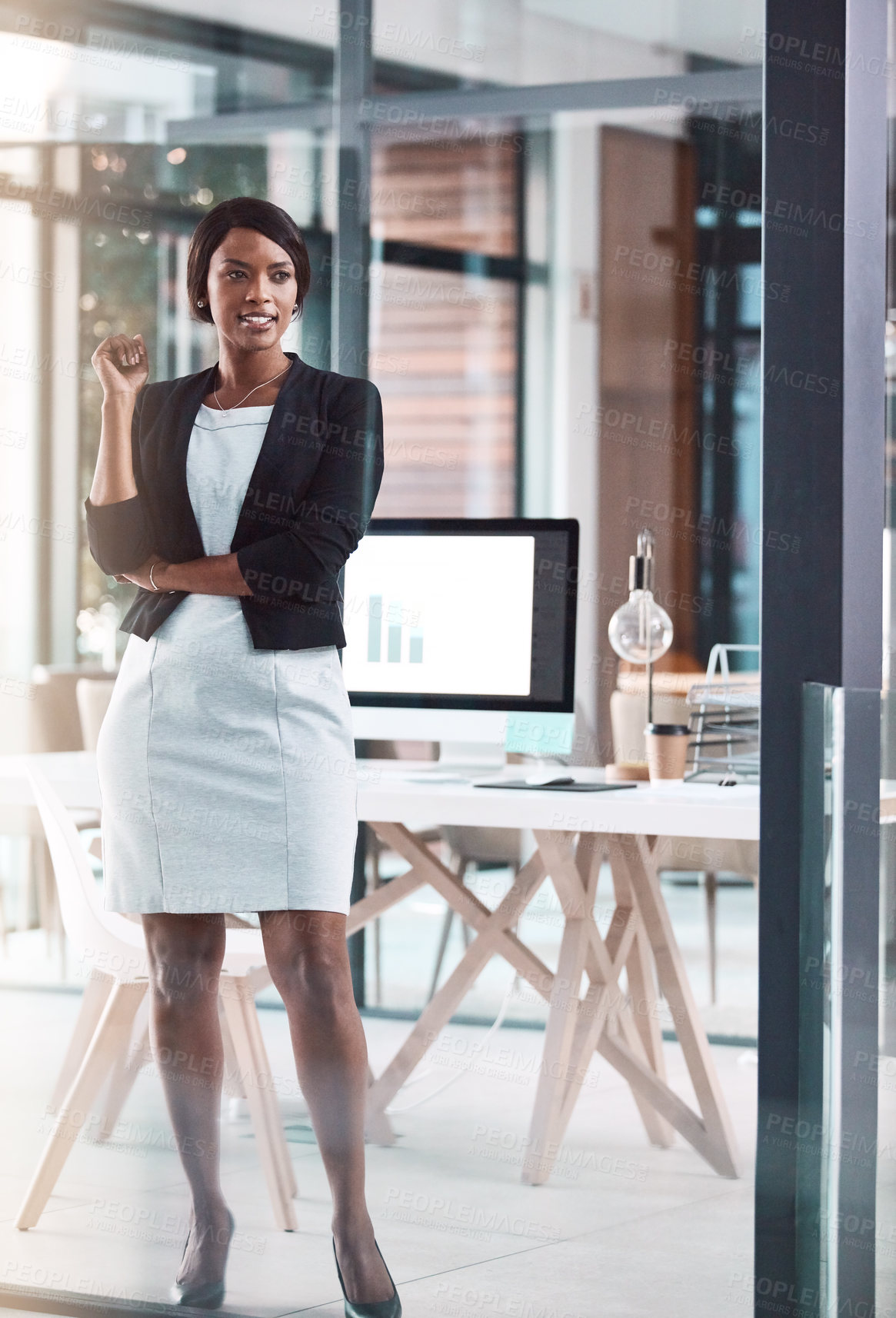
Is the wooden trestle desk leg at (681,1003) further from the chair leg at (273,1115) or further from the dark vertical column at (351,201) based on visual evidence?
the dark vertical column at (351,201)

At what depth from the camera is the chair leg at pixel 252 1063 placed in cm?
300

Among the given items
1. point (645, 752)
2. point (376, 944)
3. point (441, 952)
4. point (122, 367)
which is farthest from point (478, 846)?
point (122, 367)

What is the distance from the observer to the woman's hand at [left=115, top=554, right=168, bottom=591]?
2.45 metres

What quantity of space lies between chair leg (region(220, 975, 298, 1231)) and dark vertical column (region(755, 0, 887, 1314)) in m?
0.97

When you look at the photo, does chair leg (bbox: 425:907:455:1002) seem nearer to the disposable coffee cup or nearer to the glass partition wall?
the glass partition wall

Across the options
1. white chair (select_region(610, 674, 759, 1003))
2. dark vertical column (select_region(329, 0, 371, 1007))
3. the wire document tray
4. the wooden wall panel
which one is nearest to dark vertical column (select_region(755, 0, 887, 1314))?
the wire document tray

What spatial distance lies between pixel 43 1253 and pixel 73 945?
0.54 meters

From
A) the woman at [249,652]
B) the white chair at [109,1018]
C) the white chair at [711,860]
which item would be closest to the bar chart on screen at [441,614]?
the white chair at [711,860]

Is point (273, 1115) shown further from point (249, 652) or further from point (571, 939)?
point (249, 652)

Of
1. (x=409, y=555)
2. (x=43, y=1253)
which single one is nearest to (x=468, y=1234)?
(x=43, y=1253)

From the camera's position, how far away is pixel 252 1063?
10.1ft

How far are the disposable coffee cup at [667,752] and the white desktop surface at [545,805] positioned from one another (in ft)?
0.27

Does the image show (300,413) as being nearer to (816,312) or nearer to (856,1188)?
(816,312)

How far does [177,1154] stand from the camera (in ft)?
8.63
